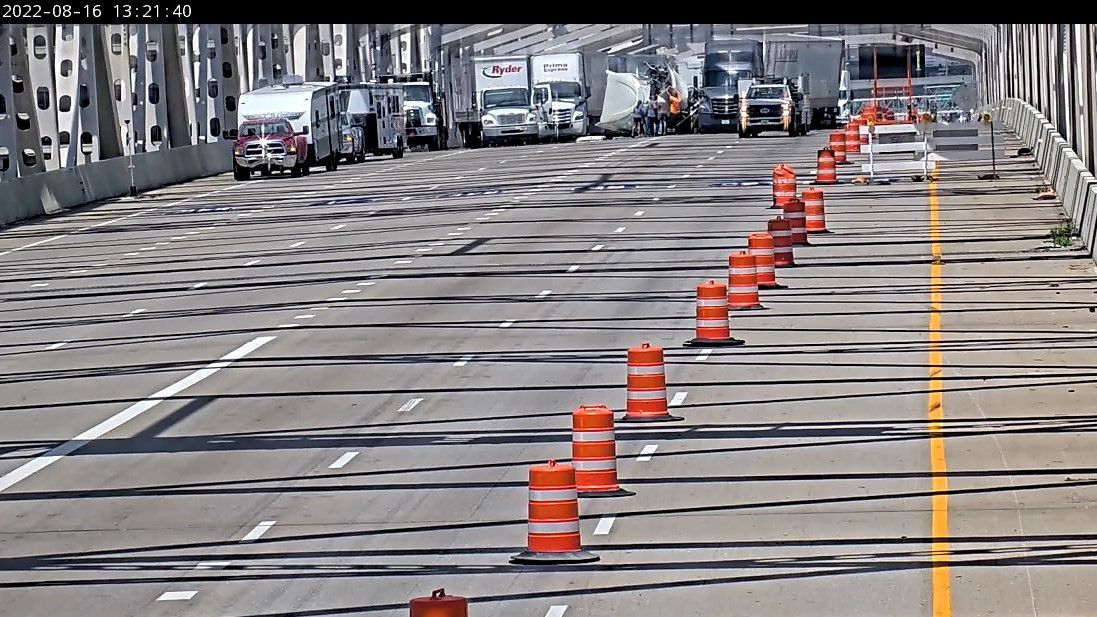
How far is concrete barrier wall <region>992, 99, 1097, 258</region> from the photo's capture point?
3556 cm

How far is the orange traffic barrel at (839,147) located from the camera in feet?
212

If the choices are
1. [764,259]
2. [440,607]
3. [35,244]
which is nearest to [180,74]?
[35,244]

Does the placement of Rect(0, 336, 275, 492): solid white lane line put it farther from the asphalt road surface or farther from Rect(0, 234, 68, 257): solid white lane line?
Rect(0, 234, 68, 257): solid white lane line

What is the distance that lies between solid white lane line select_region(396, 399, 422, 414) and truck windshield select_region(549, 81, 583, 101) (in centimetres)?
7409

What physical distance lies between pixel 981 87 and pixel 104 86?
413 ft

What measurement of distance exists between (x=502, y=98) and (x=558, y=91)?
8.81 ft

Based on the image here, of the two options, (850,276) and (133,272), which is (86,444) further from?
(133,272)

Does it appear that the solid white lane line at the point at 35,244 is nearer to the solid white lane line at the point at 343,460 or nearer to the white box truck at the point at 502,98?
the solid white lane line at the point at 343,460

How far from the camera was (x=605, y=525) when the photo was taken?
53.9ft

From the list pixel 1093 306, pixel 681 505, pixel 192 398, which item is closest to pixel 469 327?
pixel 192 398

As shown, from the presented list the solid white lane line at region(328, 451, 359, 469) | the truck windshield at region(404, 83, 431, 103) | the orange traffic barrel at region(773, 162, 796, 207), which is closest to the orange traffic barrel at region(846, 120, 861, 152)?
the orange traffic barrel at region(773, 162, 796, 207)

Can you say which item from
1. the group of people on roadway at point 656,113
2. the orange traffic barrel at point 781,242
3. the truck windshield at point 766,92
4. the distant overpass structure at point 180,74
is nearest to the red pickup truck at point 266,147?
the distant overpass structure at point 180,74
